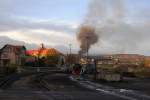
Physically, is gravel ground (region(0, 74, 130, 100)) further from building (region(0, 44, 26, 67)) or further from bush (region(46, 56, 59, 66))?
building (region(0, 44, 26, 67))

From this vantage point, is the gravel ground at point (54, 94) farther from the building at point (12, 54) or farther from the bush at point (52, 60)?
the building at point (12, 54)

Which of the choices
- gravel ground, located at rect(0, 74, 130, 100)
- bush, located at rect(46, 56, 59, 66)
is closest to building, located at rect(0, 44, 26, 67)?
bush, located at rect(46, 56, 59, 66)

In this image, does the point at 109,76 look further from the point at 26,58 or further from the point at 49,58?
the point at 26,58

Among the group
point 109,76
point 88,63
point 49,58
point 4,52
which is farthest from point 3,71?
Result: point 4,52

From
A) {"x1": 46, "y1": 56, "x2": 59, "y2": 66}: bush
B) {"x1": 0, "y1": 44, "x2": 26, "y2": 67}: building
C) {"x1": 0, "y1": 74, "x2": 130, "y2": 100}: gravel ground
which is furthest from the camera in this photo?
{"x1": 0, "y1": 44, "x2": 26, "y2": 67}: building

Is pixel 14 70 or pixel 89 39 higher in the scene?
pixel 89 39

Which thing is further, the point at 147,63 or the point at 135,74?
the point at 147,63

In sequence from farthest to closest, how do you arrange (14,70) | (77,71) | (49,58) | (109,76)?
(49,58), (14,70), (77,71), (109,76)

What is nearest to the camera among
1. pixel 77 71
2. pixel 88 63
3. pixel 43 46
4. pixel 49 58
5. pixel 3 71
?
pixel 77 71

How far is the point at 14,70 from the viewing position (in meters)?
90.9

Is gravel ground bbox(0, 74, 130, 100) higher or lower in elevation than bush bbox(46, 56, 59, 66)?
lower

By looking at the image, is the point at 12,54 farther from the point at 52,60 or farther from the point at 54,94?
the point at 54,94

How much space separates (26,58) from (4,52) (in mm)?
9643

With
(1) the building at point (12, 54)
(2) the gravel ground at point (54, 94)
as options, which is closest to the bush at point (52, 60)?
(1) the building at point (12, 54)
